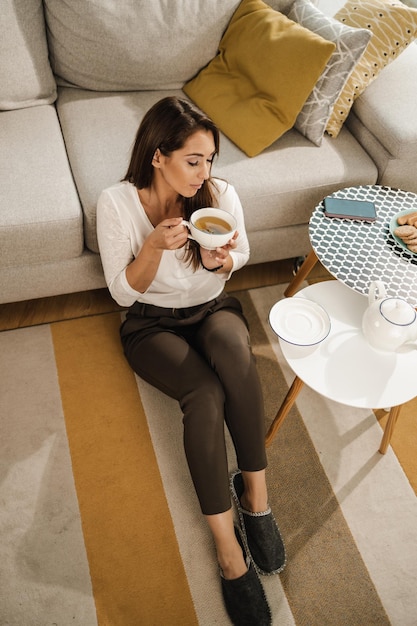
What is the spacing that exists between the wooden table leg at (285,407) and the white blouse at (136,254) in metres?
0.39

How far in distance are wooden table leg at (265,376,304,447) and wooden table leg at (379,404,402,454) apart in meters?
0.30

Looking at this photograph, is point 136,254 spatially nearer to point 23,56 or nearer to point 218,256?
point 218,256

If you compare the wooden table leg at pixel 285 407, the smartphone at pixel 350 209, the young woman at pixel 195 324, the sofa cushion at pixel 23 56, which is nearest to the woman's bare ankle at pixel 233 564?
the young woman at pixel 195 324

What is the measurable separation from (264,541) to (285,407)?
384mm

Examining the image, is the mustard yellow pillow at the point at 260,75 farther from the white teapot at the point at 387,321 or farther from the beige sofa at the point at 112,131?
the white teapot at the point at 387,321

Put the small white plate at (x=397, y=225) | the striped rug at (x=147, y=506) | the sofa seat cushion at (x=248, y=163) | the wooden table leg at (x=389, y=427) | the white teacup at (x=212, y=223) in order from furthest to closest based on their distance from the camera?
1. the sofa seat cushion at (x=248, y=163)
2. the small white plate at (x=397, y=225)
3. the wooden table leg at (x=389, y=427)
4. the striped rug at (x=147, y=506)
5. the white teacup at (x=212, y=223)

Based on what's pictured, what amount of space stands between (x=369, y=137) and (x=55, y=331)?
139 cm

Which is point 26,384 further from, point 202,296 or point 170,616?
point 170,616

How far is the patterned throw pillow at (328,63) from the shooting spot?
6.07 feet

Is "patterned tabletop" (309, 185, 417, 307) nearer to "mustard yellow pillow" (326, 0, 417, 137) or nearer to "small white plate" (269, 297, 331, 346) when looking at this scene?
"small white plate" (269, 297, 331, 346)

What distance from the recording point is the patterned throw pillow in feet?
6.07

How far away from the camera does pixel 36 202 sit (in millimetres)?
1696

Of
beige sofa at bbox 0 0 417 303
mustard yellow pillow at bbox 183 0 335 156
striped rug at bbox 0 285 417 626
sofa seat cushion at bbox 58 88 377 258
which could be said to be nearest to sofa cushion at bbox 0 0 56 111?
beige sofa at bbox 0 0 417 303

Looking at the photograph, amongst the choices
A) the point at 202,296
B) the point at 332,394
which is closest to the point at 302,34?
the point at 202,296
